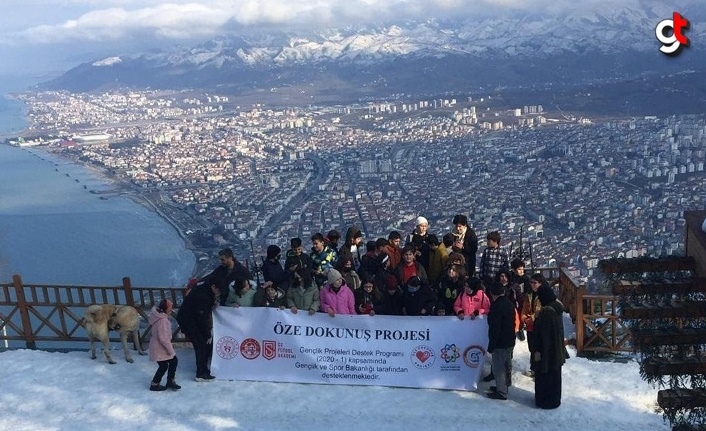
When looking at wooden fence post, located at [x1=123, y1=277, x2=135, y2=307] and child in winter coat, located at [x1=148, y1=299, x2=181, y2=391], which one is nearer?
child in winter coat, located at [x1=148, y1=299, x2=181, y2=391]

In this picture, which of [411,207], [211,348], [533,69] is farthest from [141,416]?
[533,69]

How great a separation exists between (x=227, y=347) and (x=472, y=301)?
3.13 m

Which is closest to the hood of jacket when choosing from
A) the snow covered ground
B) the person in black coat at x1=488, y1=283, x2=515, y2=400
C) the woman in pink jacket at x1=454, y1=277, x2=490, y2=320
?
the snow covered ground

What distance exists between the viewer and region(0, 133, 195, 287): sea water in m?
30.8

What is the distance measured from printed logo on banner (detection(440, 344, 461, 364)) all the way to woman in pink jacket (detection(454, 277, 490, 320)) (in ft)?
1.27

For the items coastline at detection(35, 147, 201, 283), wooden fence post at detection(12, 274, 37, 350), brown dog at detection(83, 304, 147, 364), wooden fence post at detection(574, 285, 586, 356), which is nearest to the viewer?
wooden fence post at detection(574, 285, 586, 356)

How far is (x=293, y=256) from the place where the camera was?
849 centimetres

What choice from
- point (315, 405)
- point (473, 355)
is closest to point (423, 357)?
point (473, 355)

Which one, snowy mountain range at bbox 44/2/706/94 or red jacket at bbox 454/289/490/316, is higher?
snowy mountain range at bbox 44/2/706/94

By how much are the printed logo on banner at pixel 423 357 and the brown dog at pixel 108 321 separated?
12.5 ft

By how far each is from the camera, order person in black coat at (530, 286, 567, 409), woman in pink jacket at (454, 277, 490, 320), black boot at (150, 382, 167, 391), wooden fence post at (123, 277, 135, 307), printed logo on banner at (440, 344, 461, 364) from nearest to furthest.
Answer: person in black coat at (530, 286, 567, 409) < woman in pink jacket at (454, 277, 490, 320) < printed logo on banner at (440, 344, 461, 364) < black boot at (150, 382, 167, 391) < wooden fence post at (123, 277, 135, 307)

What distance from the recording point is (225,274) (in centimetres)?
834

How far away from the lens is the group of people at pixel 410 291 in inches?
281

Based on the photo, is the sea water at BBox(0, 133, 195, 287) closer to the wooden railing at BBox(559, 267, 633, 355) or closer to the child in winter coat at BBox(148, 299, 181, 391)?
the child in winter coat at BBox(148, 299, 181, 391)
